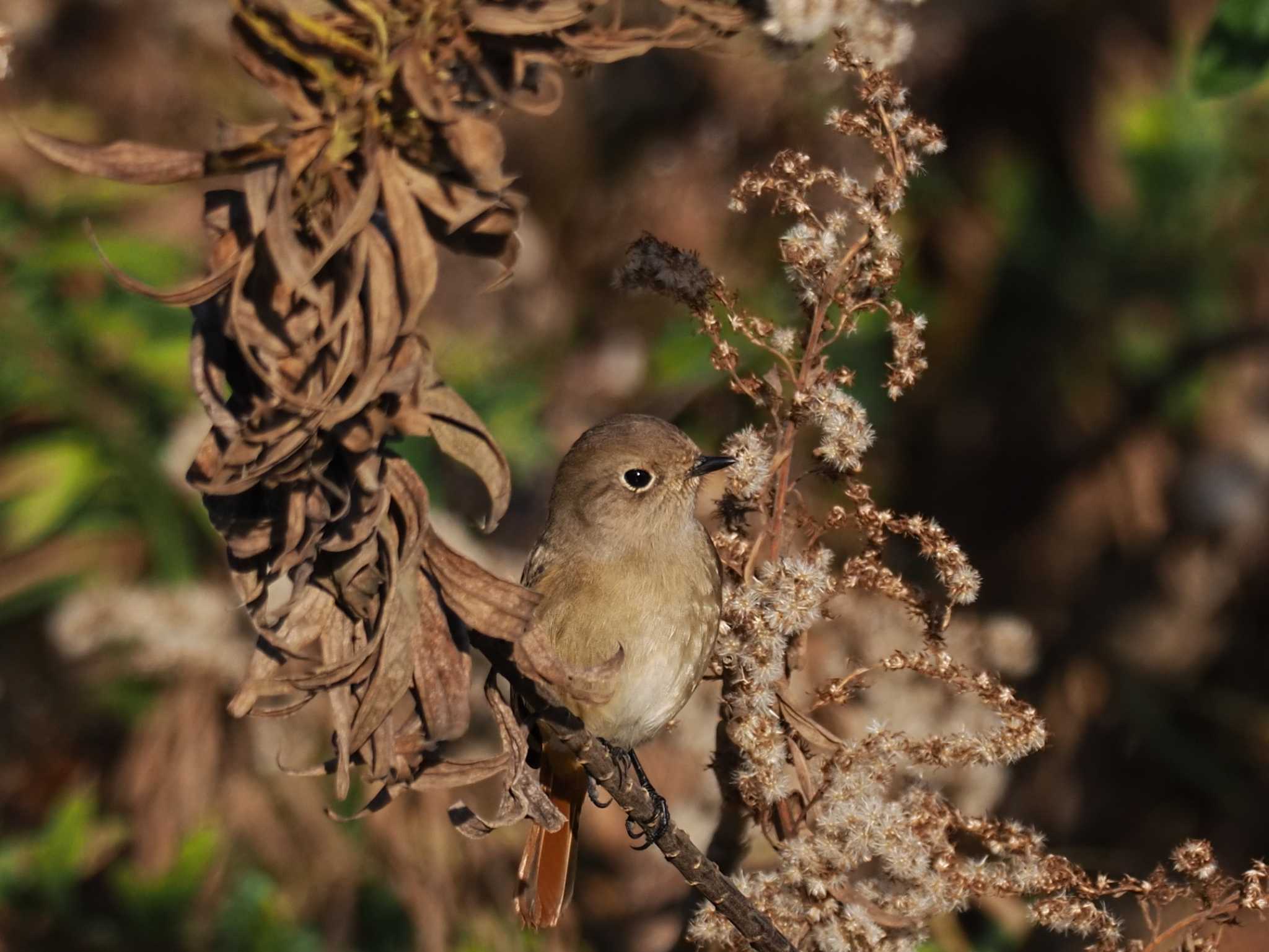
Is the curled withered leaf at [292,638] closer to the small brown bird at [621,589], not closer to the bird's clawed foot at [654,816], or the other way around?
the bird's clawed foot at [654,816]

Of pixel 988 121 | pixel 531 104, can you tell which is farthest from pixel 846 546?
pixel 531 104

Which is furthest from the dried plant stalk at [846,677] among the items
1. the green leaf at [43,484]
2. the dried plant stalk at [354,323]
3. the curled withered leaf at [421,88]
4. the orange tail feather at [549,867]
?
the green leaf at [43,484]

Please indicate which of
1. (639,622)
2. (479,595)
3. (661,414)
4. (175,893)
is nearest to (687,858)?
(479,595)

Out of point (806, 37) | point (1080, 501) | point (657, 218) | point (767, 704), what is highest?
point (806, 37)

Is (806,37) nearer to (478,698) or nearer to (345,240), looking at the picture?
(345,240)

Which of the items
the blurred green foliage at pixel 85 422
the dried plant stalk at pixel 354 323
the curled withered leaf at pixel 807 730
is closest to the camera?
the dried plant stalk at pixel 354 323

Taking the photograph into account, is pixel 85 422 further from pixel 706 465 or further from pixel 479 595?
pixel 479 595
